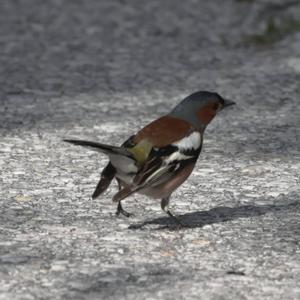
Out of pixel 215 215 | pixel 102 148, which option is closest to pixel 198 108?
pixel 215 215

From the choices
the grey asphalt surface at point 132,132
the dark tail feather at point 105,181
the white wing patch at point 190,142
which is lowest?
the grey asphalt surface at point 132,132

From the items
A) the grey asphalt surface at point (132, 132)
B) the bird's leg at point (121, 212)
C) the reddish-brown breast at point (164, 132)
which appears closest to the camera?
the grey asphalt surface at point (132, 132)

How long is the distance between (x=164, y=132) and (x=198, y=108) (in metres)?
0.51

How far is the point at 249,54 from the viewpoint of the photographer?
11.8 metres

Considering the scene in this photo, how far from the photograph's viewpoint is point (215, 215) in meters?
6.58

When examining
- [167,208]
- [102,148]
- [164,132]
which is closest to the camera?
[102,148]

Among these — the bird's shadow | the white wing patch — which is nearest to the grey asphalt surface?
the bird's shadow

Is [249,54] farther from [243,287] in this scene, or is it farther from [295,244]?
[243,287]

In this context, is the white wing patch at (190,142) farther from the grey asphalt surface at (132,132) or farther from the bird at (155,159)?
the grey asphalt surface at (132,132)

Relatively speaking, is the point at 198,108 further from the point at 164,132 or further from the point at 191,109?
the point at 164,132

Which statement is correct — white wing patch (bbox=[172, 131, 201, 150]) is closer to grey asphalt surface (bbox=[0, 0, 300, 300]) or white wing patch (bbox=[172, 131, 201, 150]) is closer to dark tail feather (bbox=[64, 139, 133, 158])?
dark tail feather (bbox=[64, 139, 133, 158])

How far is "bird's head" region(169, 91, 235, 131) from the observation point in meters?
6.60

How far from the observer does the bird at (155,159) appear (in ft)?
19.5

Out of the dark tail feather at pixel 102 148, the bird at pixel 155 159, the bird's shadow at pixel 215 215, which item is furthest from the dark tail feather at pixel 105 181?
the bird's shadow at pixel 215 215
